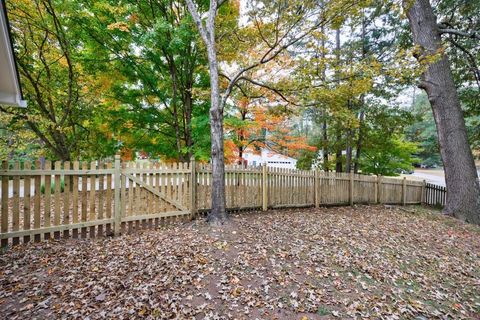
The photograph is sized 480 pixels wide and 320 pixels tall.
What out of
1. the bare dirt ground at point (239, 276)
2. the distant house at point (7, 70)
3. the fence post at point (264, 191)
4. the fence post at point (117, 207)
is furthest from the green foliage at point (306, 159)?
the distant house at point (7, 70)

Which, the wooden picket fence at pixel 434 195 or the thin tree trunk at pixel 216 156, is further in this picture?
the wooden picket fence at pixel 434 195

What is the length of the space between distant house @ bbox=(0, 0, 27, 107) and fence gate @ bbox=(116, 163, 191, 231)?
7.52 feet

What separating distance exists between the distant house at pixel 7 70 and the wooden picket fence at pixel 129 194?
1475mm

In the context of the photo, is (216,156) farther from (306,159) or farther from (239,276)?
(306,159)

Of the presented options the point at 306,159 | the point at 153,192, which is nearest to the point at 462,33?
the point at 306,159

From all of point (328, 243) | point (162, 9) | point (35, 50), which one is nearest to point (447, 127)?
point (328, 243)

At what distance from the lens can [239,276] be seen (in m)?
3.40

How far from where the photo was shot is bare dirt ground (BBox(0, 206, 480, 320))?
2.82 meters

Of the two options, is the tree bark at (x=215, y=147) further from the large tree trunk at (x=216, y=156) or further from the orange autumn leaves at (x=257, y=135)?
the orange autumn leaves at (x=257, y=135)

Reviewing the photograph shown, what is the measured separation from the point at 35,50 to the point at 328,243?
35.6 feet

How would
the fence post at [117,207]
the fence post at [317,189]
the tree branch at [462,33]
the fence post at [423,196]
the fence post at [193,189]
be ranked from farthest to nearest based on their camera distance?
the fence post at [423,196] < the fence post at [317,189] < the tree branch at [462,33] < the fence post at [193,189] < the fence post at [117,207]

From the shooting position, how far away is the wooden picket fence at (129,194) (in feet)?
12.9

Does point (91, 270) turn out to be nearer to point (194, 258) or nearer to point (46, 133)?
point (194, 258)

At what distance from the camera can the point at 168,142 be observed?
9.40 meters
